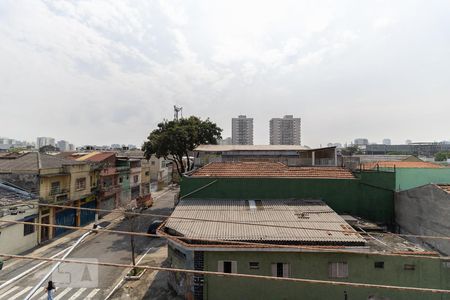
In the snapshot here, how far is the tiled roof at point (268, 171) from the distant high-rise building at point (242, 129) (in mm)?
87072

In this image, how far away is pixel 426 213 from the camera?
1778 centimetres

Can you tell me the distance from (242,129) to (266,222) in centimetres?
9710

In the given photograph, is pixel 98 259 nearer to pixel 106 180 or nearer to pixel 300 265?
pixel 300 265

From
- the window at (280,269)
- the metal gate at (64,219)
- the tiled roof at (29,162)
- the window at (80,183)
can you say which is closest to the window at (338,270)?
the window at (280,269)

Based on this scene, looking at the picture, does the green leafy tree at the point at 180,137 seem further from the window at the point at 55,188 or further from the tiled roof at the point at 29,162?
the window at the point at 55,188

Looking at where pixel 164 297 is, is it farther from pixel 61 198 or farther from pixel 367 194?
pixel 61 198

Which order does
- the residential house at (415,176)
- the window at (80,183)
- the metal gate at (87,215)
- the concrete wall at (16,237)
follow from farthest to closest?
the metal gate at (87,215), the window at (80,183), the concrete wall at (16,237), the residential house at (415,176)

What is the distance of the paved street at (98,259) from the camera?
56.4 ft

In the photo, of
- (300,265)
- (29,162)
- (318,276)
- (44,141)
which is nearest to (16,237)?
(29,162)

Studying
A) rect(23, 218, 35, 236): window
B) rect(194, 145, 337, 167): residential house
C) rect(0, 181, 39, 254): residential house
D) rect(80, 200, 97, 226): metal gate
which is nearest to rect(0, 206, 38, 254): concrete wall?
rect(0, 181, 39, 254): residential house

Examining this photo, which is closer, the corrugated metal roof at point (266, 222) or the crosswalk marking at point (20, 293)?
the corrugated metal roof at point (266, 222)

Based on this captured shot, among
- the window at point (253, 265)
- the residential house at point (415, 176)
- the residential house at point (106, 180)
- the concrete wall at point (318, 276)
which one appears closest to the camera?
the concrete wall at point (318, 276)

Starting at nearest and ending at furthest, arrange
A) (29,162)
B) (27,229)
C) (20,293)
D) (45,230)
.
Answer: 1. (20,293)
2. (27,229)
3. (45,230)
4. (29,162)

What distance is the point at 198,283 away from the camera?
1484 cm
